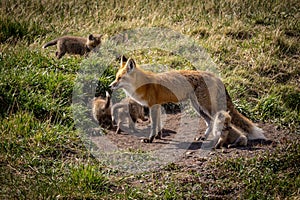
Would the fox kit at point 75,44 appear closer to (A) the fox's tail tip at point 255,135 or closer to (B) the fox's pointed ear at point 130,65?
(B) the fox's pointed ear at point 130,65

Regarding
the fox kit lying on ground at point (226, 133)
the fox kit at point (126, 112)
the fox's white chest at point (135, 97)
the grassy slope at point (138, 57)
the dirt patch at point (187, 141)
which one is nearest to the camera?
the grassy slope at point (138, 57)

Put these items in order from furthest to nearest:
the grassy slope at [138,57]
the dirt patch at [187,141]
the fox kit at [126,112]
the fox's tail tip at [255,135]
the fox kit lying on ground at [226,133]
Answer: the fox kit at [126,112] < the fox's tail tip at [255,135] < the fox kit lying on ground at [226,133] < the dirt patch at [187,141] < the grassy slope at [138,57]

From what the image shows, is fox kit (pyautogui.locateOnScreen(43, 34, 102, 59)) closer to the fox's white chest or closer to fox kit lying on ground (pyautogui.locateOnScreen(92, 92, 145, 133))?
fox kit lying on ground (pyautogui.locateOnScreen(92, 92, 145, 133))

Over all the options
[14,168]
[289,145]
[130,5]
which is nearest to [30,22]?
[130,5]

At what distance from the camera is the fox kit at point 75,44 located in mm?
10992

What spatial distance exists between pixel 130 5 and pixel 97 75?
4211 millimetres

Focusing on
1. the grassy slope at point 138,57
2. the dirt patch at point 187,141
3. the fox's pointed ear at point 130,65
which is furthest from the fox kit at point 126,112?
the fox's pointed ear at point 130,65

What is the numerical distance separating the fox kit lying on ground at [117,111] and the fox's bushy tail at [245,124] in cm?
146

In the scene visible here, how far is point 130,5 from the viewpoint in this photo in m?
13.8

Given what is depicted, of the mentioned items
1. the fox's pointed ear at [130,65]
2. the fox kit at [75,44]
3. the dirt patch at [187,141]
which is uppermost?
the fox's pointed ear at [130,65]

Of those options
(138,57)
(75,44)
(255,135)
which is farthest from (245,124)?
(75,44)

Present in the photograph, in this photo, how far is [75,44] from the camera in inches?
437

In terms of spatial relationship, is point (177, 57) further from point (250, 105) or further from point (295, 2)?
point (295, 2)

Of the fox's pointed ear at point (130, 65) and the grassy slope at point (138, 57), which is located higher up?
the fox's pointed ear at point (130, 65)
